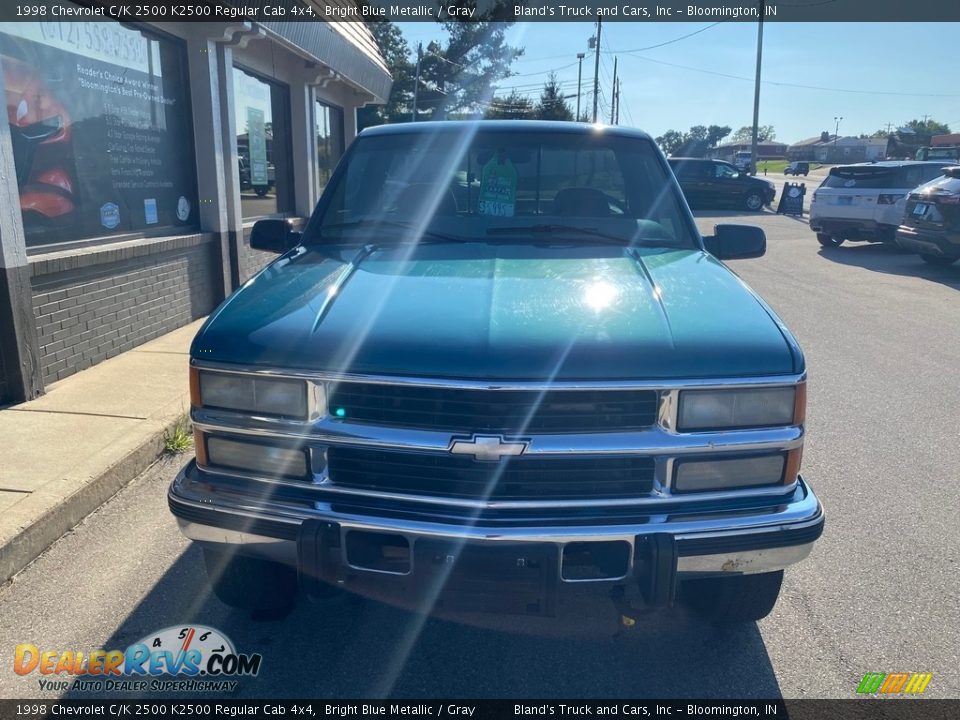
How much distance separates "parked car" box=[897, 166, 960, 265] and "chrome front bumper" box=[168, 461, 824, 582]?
11.4m

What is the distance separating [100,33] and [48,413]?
3410mm

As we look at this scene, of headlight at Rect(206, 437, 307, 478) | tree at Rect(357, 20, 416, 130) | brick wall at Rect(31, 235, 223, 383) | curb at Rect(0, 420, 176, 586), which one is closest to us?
headlight at Rect(206, 437, 307, 478)

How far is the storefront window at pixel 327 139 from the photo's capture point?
1377 centimetres

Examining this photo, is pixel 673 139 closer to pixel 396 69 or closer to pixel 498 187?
pixel 396 69

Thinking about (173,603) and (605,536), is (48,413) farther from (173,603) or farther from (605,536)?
(605,536)

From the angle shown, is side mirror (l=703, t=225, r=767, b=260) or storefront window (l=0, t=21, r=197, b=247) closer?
side mirror (l=703, t=225, r=767, b=260)

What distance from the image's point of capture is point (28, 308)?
17.0 ft

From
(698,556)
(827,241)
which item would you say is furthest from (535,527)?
(827,241)

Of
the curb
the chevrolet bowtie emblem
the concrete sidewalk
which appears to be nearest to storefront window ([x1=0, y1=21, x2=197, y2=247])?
the concrete sidewalk

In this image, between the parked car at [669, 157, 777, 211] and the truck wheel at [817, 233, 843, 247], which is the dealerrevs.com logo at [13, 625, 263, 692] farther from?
the parked car at [669, 157, 777, 211]

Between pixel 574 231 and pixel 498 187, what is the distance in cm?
49

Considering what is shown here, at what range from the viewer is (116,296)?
6.41 metres

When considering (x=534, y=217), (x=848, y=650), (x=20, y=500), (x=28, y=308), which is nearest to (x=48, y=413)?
(x=28, y=308)

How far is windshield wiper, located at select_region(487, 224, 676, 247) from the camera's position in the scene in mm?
3500
